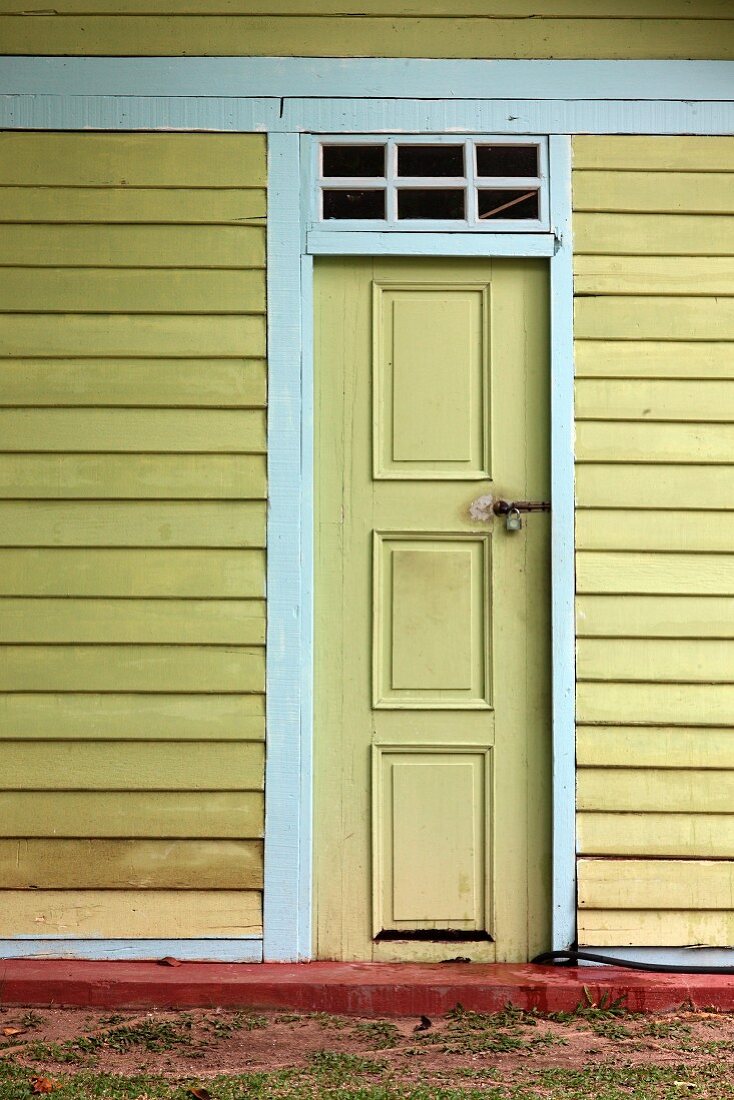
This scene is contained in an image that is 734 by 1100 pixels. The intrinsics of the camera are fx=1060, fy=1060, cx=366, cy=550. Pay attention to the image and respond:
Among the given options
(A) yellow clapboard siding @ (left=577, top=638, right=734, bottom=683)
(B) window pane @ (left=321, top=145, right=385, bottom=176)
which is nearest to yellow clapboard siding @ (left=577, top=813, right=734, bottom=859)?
(A) yellow clapboard siding @ (left=577, top=638, right=734, bottom=683)

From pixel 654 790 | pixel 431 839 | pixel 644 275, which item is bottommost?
pixel 431 839

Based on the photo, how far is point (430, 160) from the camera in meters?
3.67

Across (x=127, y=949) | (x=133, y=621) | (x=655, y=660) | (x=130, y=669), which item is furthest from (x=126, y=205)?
(x=127, y=949)

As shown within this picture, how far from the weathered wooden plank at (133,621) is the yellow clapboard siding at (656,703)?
114 cm

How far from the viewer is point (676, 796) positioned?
3.57 m

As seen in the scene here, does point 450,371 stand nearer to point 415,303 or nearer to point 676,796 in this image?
point 415,303

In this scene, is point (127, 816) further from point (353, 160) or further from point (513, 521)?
point (353, 160)

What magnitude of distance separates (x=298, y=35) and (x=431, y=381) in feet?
4.16

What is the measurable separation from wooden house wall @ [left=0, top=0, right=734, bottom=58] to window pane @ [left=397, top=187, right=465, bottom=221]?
1.43ft

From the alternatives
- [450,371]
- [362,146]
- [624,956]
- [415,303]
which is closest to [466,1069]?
[624,956]

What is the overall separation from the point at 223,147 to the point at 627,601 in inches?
81.8

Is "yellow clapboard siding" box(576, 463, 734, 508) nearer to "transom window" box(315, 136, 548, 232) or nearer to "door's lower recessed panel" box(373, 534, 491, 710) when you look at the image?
"door's lower recessed panel" box(373, 534, 491, 710)

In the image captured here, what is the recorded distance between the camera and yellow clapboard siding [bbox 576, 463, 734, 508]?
3615 mm

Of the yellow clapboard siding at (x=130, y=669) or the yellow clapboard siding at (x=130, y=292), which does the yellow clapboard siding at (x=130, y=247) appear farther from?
the yellow clapboard siding at (x=130, y=669)
